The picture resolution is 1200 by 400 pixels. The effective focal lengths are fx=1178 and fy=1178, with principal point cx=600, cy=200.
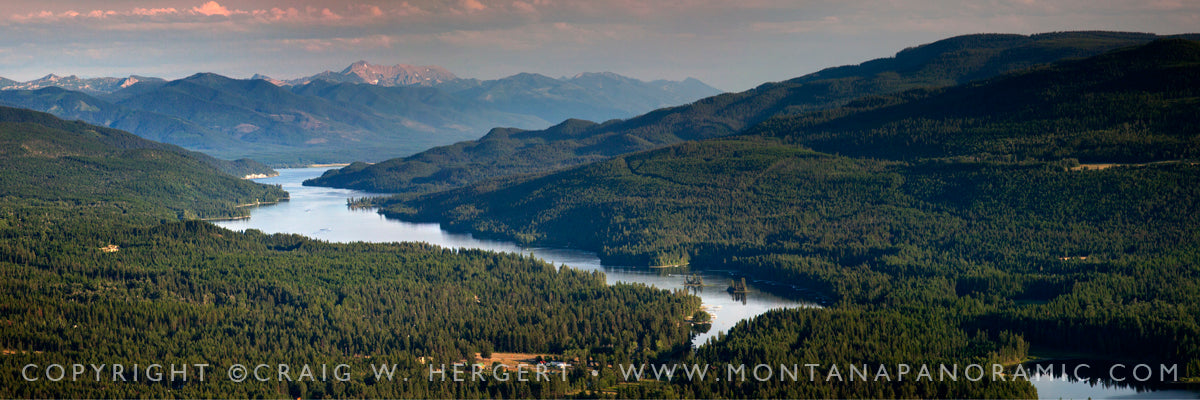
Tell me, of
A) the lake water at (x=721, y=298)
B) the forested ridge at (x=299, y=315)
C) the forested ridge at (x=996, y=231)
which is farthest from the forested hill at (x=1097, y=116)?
the forested ridge at (x=299, y=315)

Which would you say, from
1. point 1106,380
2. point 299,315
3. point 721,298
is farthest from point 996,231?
point 299,315

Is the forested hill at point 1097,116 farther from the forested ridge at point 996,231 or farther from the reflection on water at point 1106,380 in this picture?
the reflection on water at point 1106,380

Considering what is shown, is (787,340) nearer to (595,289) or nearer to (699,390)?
(699,390)

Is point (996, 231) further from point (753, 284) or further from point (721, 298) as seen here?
point (721, 298)

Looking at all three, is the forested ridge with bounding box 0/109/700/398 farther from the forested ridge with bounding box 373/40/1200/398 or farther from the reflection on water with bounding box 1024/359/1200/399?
the reflection on water with bounding box 1024/359/1200/399

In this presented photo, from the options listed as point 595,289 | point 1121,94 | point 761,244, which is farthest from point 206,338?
point 1121,94
